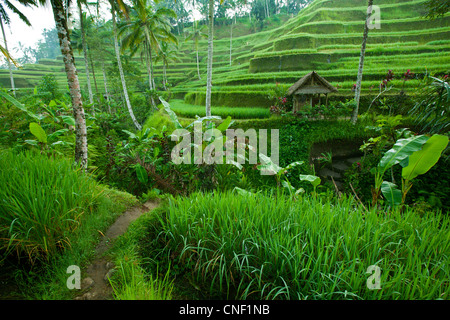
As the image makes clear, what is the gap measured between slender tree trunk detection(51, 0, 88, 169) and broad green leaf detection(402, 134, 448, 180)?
171 inches

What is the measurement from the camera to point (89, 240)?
1972 millimetres

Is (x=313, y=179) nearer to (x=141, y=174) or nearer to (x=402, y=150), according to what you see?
(x=402, y=150)

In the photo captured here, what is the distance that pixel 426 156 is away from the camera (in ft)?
8.25

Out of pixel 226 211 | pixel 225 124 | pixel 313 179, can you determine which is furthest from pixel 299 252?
pixel 225 124

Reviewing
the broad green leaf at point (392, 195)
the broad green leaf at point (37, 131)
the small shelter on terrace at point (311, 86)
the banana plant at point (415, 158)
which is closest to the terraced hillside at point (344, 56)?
the small shelter on terrace at point (311, 86)

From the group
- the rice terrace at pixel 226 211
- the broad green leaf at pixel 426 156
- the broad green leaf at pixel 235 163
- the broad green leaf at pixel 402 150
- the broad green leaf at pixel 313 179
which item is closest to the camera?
the rice terrace at pixel 226 211

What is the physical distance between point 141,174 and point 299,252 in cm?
306

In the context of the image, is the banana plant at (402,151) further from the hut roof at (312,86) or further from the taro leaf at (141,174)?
the hut roof at (312,86)

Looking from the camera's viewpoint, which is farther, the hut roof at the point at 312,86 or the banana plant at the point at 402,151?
the hut roof at the point at 312,86

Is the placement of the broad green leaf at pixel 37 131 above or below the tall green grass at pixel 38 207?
above

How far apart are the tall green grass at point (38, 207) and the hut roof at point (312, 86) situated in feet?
22.4

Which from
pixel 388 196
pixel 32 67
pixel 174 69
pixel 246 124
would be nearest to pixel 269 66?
pixel 246 124

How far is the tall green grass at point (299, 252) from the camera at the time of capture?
53.5 inches
